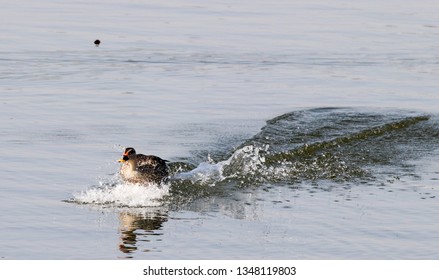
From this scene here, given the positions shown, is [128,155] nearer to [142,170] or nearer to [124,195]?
[142,170]

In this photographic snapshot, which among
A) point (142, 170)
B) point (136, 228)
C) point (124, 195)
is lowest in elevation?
point (136, 228)

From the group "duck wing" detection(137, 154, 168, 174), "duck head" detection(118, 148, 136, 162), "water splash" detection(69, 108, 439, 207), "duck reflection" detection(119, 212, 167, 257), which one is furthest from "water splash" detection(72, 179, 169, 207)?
"duck reflection" detection(119, 212, 167, 257)

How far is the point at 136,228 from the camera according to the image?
45.2 feet

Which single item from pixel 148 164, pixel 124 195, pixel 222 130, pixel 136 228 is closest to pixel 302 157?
pixel 222 130

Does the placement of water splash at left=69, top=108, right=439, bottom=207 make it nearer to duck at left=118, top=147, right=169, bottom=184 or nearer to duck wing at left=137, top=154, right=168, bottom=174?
duck at left=118, top=147, right=169, bottom=184

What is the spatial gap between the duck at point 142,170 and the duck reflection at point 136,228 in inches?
36.0

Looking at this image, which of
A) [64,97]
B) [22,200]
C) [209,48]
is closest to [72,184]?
[22,200]

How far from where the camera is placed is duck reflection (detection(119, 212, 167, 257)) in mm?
13078

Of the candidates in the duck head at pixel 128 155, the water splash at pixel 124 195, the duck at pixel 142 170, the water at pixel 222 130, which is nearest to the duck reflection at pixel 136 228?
the water at pixel 222 130

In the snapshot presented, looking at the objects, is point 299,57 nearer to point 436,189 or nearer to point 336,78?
point 336,78

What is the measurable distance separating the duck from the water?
0.16 metres

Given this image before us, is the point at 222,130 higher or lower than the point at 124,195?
higher

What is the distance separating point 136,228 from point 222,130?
5550 millimetres

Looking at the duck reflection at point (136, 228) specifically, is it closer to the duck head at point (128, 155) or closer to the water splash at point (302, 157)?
the water splash at point (302, 157)
